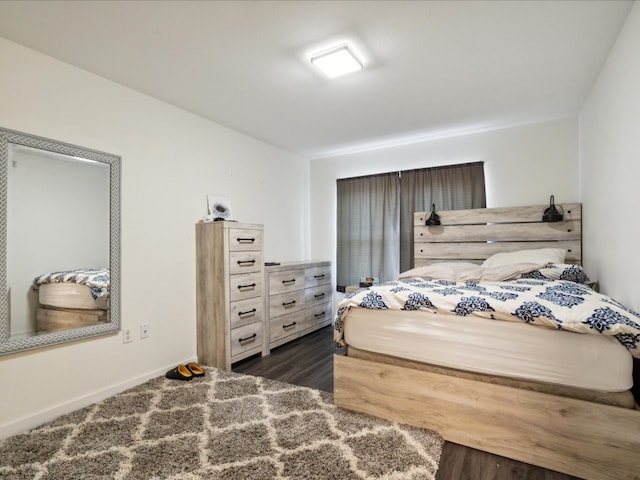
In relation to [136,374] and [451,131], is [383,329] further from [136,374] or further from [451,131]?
[451,131]

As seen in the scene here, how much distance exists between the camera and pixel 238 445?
70.7 inches

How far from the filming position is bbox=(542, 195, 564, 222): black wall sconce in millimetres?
3119

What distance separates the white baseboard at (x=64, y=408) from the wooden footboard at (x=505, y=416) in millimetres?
1647

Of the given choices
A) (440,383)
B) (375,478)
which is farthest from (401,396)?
(375,478)

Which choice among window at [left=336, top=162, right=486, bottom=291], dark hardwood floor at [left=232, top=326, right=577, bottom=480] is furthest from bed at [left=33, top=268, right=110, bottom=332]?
window at [left=336, top=162, right=486, bottom=291]

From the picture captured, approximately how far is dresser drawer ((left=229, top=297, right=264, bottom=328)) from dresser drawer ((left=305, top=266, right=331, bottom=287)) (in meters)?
0.87

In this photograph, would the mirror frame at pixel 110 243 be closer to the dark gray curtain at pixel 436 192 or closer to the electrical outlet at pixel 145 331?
the electrical outlet at pixel 145 331

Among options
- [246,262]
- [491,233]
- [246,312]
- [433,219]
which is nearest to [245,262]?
[246,262]

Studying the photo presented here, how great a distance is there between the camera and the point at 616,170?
83.0 inches

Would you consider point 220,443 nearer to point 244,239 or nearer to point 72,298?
point 72,298

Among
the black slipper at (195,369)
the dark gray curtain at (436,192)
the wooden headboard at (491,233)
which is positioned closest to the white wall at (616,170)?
the wooden headboard at (491,233)

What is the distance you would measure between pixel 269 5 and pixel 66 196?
72.4 inches

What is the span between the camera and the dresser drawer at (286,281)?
3480 millimetres

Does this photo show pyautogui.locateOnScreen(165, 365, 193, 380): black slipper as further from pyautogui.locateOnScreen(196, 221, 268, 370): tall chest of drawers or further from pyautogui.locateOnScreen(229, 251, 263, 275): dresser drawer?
pyautogui.locateOnScreen(229, 251, 263, 275): dresser drawer
